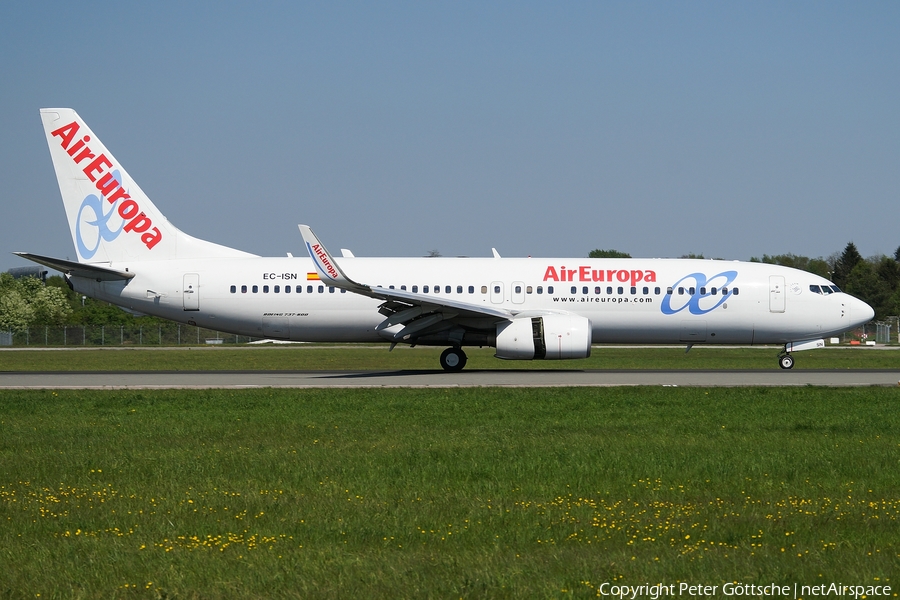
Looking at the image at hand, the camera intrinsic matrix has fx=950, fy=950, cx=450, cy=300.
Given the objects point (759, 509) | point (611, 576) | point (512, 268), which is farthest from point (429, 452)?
point (512, 268)

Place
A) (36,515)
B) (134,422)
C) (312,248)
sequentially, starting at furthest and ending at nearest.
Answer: (312,248)
(134,422)
(36,515)

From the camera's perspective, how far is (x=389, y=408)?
17438 millimetres

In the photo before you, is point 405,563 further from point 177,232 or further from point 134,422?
point 177,232

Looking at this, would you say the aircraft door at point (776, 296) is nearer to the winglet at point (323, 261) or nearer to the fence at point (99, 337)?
the winglet at point (323, 261)

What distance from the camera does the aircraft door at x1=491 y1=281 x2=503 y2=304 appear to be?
28.3 metres

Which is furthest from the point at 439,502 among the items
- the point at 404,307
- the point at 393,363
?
the point at 393,363

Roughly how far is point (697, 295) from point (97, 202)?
18368 millimetres

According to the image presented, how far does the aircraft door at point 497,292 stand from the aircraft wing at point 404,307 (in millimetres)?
282

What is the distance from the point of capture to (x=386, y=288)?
92.6ft

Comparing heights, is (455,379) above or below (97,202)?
below

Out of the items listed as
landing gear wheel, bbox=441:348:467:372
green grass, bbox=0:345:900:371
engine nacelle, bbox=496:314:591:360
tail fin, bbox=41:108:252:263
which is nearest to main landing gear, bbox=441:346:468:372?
landing gear wheel, bbox=441:348:467:372

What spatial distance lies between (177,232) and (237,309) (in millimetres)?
3356

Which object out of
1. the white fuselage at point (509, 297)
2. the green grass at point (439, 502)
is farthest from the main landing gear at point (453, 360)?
the green grass at point (439, 502)

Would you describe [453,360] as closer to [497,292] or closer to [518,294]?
[497,292]
